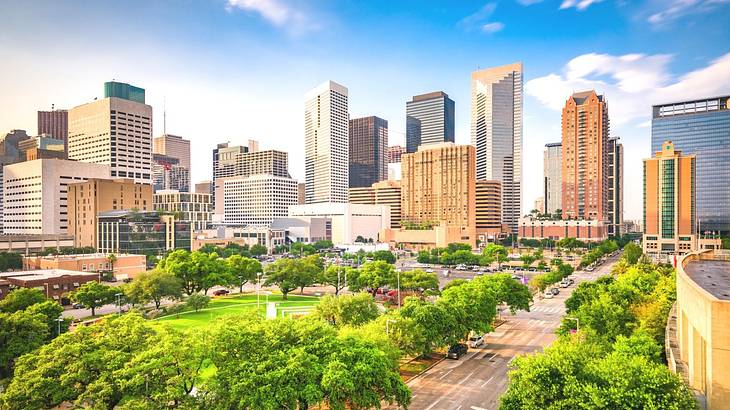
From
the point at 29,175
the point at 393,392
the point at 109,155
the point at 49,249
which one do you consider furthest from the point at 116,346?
the point at 109,155

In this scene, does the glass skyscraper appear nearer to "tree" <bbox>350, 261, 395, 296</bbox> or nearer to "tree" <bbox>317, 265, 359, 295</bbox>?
"tree" <bbox>350, 261, 395, 296</bbox>

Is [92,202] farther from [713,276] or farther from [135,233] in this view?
[713,276]

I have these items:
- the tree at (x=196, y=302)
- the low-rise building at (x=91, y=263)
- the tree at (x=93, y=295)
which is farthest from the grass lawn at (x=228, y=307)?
the low-rise building at (x=91, y=263)

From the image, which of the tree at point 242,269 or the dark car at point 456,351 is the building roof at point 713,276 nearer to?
the dark car at point 456,351

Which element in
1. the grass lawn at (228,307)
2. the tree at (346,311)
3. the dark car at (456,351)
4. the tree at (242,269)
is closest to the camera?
the tree at (346,311)

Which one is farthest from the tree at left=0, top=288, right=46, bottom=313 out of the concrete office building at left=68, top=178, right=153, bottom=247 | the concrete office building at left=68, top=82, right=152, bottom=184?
the concrete office building at left=68, top=82, right=152, bottom=184

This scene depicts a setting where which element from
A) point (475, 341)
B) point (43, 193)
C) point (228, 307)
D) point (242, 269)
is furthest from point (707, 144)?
point (43, 193)
